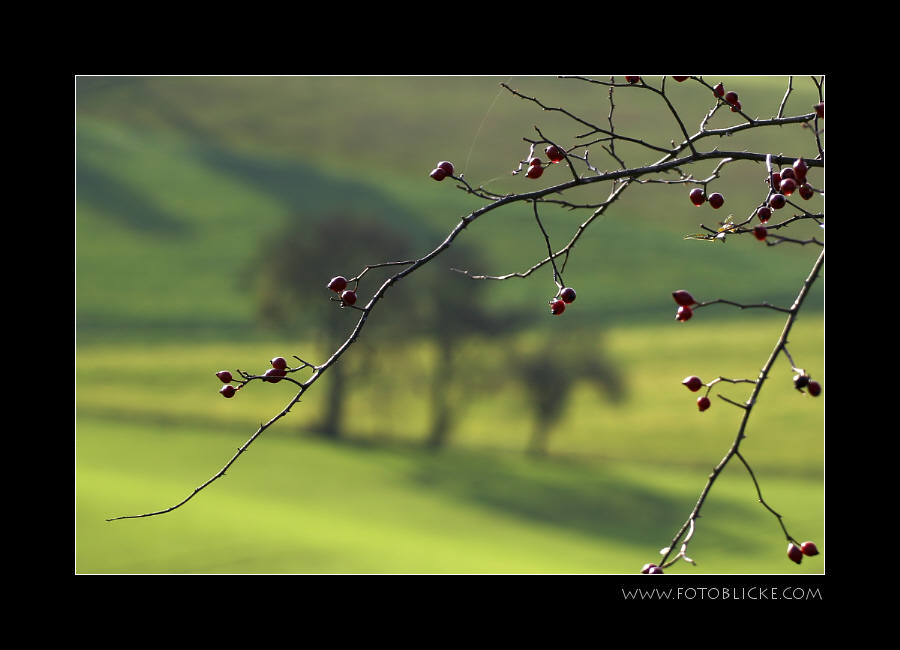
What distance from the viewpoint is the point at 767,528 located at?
1153 cm

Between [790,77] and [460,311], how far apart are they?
11155mm

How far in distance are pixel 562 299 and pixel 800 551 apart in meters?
0.76

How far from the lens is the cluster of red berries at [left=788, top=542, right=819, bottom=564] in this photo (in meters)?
1.52

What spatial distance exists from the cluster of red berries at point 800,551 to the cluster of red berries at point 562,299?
72cm

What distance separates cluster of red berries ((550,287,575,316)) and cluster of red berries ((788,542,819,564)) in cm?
Result: 72

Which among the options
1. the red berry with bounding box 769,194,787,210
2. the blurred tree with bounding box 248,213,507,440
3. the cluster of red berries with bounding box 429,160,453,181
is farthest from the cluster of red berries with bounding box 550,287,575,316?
the blurred tree with bounding box 248,213,507,440

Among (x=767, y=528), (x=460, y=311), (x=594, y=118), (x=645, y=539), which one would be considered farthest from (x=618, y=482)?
(x=594, y=118)

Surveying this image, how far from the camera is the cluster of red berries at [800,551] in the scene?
152cm

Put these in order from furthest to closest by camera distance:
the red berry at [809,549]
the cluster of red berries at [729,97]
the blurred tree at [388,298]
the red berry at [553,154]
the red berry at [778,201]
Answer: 1. the blurred tree at [388,298]
2. the cluster of red berries at [729,97]
3. the red berry at [553,154]
4. the red berry at [778,201]
5. the red berry at [809,549]

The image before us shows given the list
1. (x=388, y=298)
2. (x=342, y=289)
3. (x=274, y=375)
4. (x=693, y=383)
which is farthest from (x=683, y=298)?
(x=388, y=298)

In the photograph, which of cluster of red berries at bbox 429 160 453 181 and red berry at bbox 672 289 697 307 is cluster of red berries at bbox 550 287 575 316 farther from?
cluster of red berries at bbox 429 160 453 181

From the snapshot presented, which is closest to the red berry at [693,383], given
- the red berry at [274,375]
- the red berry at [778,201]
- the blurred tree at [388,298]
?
the red berry at [778,201]

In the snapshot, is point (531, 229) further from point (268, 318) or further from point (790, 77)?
point (790, 77)

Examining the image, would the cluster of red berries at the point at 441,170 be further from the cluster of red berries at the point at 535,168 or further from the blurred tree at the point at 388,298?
the blurred tree at the point at 388,298
